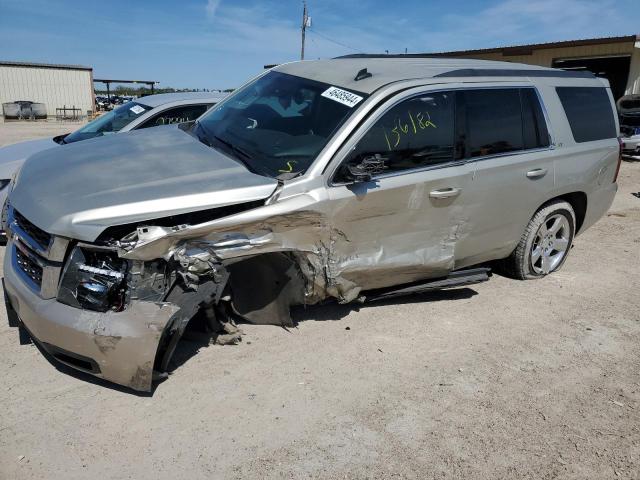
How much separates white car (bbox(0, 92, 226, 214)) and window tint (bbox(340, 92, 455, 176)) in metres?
3.72

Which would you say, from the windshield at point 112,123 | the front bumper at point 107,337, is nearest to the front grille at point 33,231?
the front bumper at point 107,337

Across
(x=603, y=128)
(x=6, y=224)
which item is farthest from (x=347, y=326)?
(x=603, y=128)

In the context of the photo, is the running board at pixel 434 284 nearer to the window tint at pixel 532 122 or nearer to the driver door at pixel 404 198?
the driver door at pixel 404 198

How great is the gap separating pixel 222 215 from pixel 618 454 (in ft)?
8.66

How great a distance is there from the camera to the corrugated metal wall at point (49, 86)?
3362 centimetres

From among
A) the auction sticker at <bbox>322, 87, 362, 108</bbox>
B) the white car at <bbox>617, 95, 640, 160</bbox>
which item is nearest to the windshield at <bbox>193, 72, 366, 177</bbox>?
the auction sticker at <bbox>322, 87, 362, 108</bbox>

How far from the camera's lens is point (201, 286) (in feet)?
10.5

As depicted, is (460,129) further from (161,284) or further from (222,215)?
(161,284)

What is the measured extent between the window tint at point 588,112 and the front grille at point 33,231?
4565mm

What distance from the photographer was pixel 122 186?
10.4ft

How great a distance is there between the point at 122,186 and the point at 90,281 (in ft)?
1.99

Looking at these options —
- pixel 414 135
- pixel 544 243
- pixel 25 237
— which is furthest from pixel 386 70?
pixel 25 237

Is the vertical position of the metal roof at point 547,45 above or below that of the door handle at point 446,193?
above

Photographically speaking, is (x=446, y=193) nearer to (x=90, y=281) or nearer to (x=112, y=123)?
(x=90, y=281)
